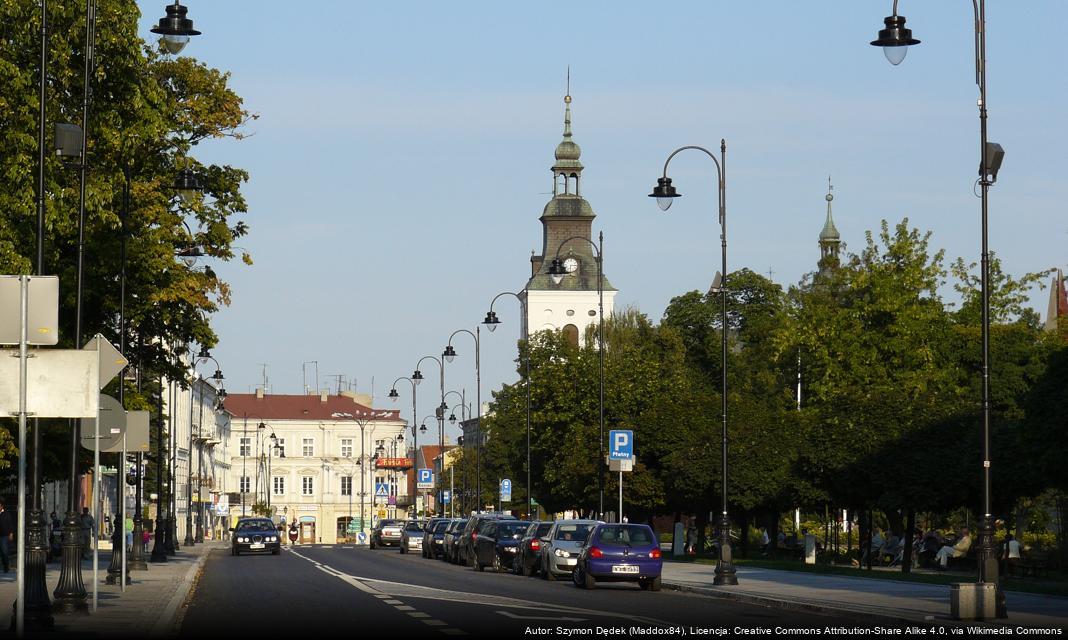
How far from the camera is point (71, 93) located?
38656 mm

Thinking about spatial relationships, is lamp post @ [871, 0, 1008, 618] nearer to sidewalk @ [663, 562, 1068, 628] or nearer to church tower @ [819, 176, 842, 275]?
sidewalk @ [663, 562, 1068, 628]

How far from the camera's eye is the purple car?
114 feet

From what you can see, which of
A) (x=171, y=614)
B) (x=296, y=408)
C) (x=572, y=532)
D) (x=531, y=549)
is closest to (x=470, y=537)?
(x=531, y=549)

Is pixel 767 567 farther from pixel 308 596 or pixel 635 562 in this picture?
pixel 308 596

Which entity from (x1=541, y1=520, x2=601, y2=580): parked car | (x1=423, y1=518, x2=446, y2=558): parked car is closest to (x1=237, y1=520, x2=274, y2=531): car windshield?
(x1=423, y1=518, x2=446, y2=558): parked car

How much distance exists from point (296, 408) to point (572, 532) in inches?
6027

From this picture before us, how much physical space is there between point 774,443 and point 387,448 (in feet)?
444

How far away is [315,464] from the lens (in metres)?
180

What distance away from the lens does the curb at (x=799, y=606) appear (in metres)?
22.8

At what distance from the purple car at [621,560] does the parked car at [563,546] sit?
4313 mm

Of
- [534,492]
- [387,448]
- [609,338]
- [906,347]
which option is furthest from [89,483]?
[387,448]

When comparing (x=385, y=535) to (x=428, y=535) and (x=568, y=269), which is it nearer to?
(x=428, y=535)

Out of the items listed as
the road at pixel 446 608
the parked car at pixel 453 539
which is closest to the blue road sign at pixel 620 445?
the road at pixel 446 608

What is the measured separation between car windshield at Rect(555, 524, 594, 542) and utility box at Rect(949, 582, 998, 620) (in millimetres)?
18570
